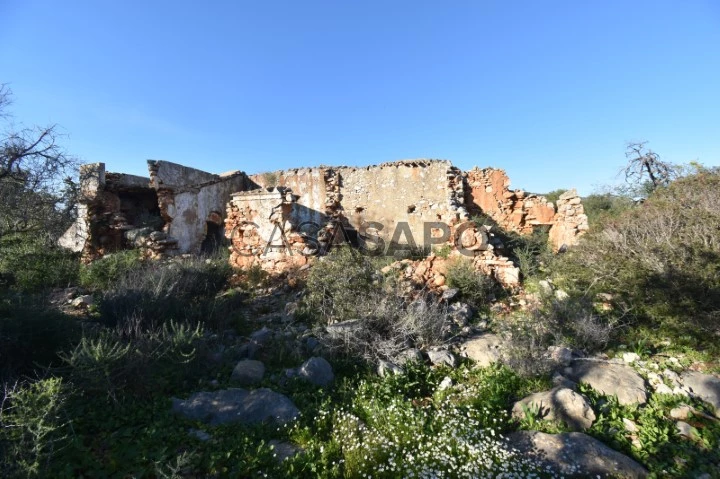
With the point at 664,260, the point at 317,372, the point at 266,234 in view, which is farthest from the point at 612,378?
the point at 266,234

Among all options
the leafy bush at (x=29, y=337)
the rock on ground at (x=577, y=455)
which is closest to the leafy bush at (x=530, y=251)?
the rock on ground at (x=577, y=455)

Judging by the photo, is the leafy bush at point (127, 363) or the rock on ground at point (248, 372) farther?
the rock on ground at point (248, 372)

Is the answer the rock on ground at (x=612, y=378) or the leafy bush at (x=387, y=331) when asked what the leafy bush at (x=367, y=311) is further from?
the rock on ground at (x=612, y=378)

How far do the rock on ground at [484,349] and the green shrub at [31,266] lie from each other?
351 inches

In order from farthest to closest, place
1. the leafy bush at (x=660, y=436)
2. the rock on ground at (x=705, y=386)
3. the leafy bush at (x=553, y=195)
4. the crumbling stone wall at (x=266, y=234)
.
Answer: the leafy bush at (x=553, y=195), the crumbling stone wall at (x=266, y=234), the rock on ground at (x=705, y=386), the leafy bush at (x=660, y=436)

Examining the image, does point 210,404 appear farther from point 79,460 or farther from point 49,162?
point 49,162

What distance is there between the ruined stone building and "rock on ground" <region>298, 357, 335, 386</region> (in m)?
4.39

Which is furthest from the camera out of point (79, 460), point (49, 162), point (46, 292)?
point (49, 162)

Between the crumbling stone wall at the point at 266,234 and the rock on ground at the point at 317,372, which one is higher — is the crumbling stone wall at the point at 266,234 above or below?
above

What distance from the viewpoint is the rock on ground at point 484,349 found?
14.2 feet

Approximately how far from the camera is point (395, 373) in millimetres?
3963

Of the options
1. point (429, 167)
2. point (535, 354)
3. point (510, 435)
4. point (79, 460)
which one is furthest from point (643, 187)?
point (79, 460)

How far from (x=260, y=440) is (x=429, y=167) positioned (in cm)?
1049

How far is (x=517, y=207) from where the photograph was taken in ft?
38.4
